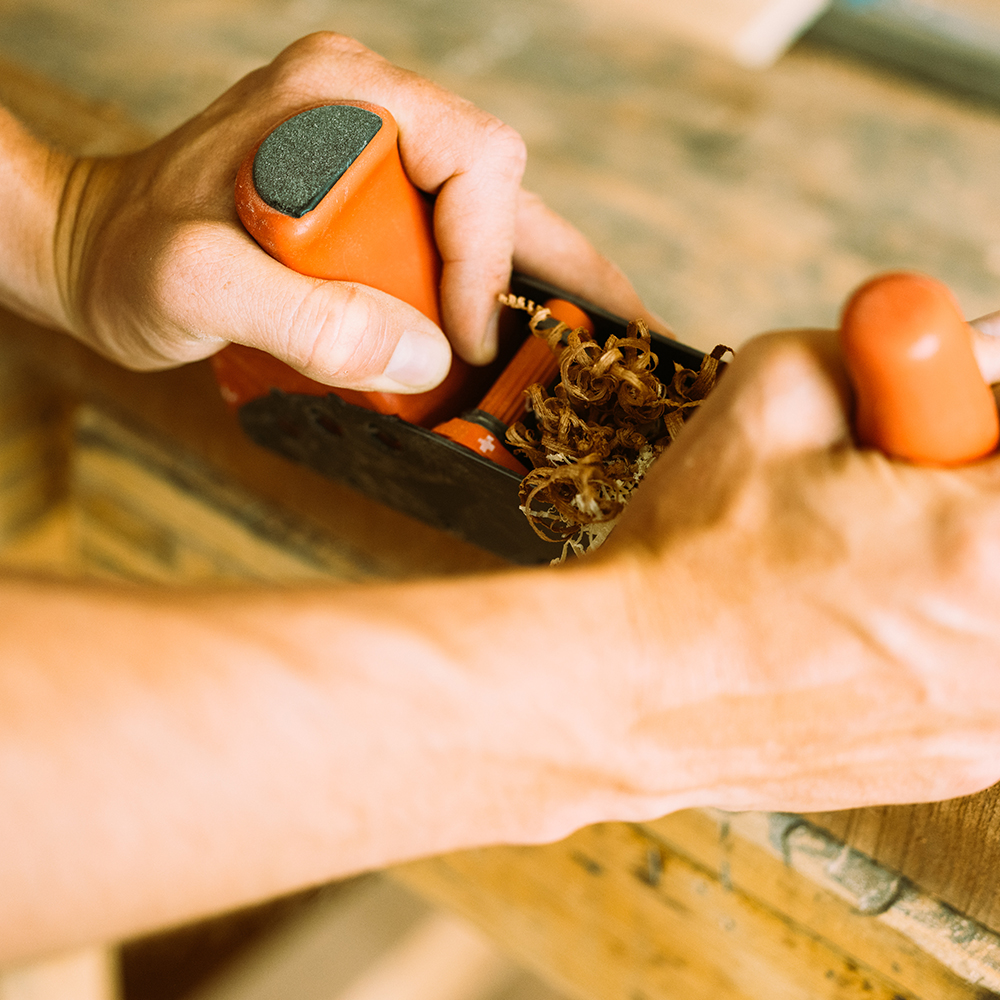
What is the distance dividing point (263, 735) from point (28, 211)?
23.1 inches

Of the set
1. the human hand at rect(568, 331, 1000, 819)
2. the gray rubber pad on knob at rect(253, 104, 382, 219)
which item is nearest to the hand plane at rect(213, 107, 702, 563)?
the gray rubber pad on knob at rect(253, 104, 382, 219)

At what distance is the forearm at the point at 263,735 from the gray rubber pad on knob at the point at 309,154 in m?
0.30

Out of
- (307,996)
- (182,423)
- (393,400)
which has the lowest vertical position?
(307,996)

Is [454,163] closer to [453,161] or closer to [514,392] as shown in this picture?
[453,161]

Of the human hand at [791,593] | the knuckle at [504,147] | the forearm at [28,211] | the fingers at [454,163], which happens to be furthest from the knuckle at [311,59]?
the human hand at [791,593]

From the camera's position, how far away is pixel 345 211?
0.55m

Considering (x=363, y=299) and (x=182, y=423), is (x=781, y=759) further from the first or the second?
(x=182, y=423)

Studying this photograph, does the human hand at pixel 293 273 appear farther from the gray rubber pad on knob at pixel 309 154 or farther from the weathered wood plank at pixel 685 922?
the weathered wood plank at pixel 685 922

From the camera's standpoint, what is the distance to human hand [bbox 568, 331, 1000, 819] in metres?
0.35

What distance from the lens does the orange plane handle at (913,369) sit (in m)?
0.34

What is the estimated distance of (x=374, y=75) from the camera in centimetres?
60

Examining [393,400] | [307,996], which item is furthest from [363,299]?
[307,996]

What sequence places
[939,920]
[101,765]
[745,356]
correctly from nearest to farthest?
[101,765]
[745,356]
[939,920]

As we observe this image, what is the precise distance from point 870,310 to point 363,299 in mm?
311
